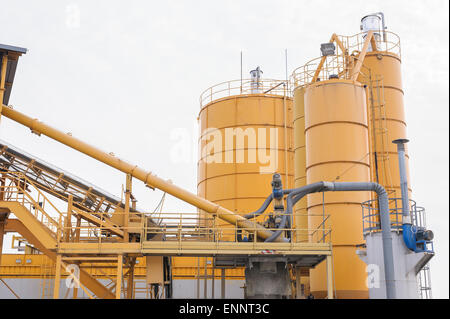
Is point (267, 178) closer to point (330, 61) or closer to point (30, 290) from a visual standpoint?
point (330, 61)

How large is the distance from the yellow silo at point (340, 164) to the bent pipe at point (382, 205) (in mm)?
1031

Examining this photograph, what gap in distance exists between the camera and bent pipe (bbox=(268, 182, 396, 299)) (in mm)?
17609

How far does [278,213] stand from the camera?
64.3ft

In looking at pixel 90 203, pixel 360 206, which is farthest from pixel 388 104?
pixel 90 203

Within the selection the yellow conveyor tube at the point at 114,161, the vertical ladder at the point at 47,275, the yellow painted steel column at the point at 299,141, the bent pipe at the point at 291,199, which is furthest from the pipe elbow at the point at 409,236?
the vertical ladder at the point at 47,275

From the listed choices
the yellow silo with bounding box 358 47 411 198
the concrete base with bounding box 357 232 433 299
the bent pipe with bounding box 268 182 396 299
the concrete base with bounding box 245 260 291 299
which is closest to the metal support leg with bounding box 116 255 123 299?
the concrete base with bounding box 245 260 291 299

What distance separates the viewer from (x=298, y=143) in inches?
993

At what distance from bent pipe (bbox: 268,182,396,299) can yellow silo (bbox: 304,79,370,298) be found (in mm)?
1031


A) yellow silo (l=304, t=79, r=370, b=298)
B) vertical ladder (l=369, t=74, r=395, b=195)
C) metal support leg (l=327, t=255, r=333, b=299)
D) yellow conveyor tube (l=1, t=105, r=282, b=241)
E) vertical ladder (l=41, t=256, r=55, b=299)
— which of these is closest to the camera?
metal support leg (l=327, t=255, r=333, b=299)

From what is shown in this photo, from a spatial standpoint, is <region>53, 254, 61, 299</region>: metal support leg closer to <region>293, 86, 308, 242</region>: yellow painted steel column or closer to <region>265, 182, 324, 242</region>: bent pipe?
<region>265, 182, 324, 242</region>: bent pipe

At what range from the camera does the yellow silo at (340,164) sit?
19.9 m
